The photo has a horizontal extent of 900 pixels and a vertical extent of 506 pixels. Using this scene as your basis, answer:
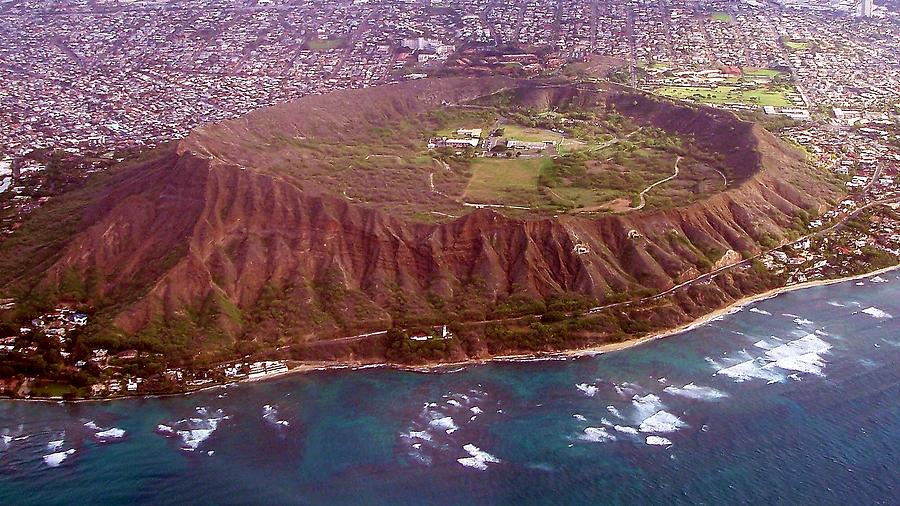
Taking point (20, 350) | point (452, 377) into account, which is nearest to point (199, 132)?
point (20, 350)

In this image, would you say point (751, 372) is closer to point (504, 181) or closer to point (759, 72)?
point (504, 181)

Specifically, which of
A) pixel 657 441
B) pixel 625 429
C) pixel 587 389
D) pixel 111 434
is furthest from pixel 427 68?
pixel 657 441

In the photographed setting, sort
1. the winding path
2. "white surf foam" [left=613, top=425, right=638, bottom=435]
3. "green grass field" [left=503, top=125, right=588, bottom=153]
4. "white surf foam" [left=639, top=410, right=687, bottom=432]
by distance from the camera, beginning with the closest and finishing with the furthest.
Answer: "white surf foam" [left=613, top=425, right=638, bottom=435] < "white surf foam" [left=639, top=410, right=687, bottom=432] < the winding path < "green grass field" [left=503, top=125, right=588, bottom=153]

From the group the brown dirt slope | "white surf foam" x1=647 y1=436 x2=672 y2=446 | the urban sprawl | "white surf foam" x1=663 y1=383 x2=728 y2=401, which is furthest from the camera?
the urban sprawl

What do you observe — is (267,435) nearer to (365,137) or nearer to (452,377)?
(452,377)

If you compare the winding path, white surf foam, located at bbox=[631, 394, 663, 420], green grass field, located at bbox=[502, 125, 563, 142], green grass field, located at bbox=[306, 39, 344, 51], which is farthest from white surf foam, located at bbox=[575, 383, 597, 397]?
green grass field, located at bbox=[306, 39, 344, 51]

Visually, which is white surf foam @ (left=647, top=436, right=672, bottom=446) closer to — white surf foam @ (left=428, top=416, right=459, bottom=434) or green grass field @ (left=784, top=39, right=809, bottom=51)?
white surf foam @ (left=428, top=416, right=459, bottom=434)
